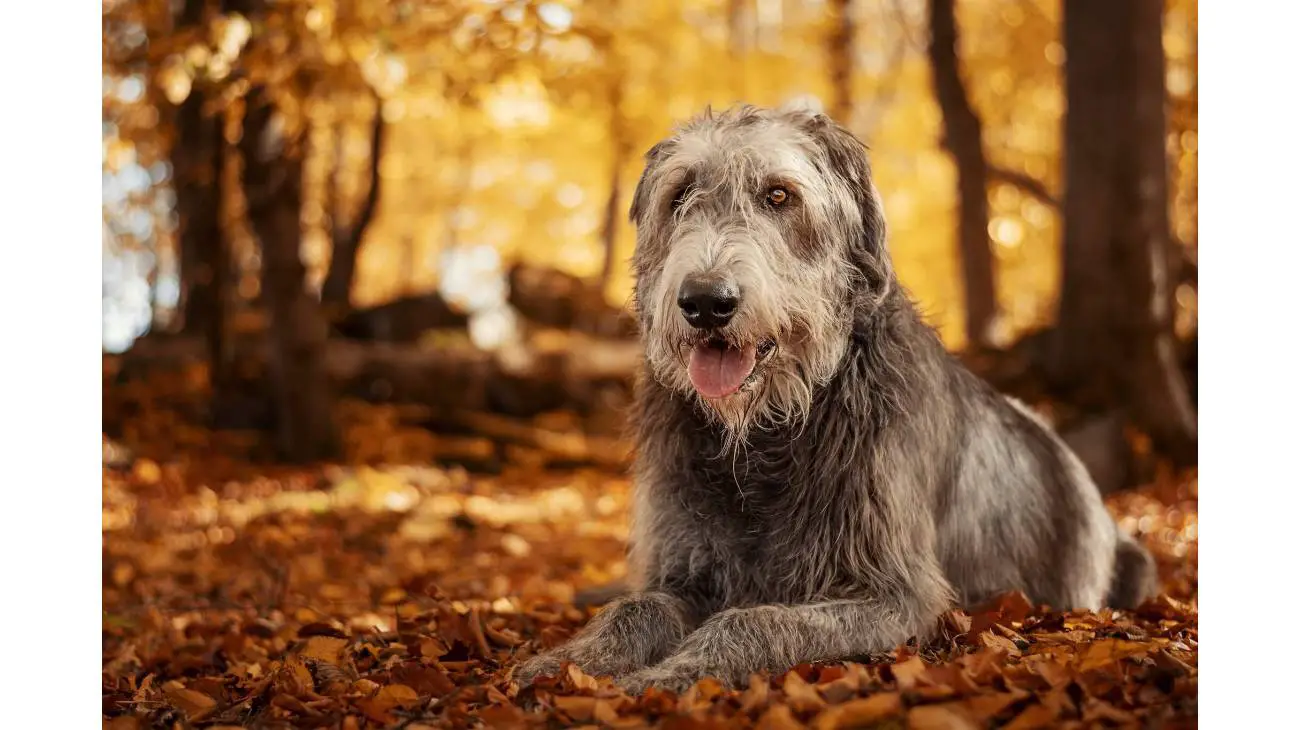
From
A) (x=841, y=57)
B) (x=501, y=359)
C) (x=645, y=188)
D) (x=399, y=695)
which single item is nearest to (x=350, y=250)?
(x=501, y=359)

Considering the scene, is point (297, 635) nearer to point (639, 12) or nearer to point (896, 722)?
point (896, 722)

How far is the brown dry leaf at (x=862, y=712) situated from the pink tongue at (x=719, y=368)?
3.49ft

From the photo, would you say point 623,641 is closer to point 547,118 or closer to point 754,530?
point 754,530

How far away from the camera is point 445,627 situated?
14.4ft

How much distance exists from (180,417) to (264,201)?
332 centimetres

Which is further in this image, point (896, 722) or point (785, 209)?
point (785, 209)

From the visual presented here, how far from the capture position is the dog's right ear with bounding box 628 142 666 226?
392 cm

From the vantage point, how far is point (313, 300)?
11.3 metres

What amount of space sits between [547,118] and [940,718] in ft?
52.9

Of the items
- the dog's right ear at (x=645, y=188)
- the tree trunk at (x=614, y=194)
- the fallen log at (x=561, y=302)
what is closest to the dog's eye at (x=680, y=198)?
the dog's right ear at (x=645, y=188)

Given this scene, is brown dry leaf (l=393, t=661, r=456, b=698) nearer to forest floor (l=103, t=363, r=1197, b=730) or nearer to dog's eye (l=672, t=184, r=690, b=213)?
forest floor (l=103, t=363, r=1197, b=730)

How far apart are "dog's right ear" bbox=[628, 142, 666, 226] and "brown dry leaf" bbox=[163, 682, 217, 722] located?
2.23 metres
